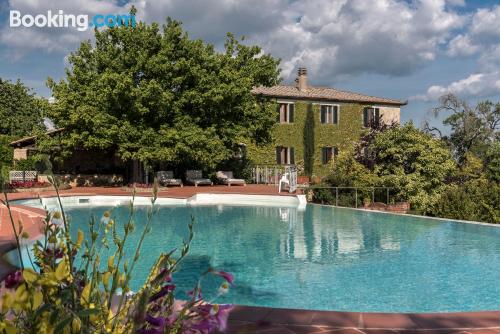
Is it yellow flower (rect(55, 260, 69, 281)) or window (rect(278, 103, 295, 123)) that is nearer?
yellow flower (rect(55, 260, 69, 281))

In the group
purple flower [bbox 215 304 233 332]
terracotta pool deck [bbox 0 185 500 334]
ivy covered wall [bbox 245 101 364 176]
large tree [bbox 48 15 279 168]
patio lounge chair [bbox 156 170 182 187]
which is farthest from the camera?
ivy covered wall [bbox 245 101 364 176]

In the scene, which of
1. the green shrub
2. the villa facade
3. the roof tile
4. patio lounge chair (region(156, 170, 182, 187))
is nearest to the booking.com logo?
patio lounge chair (region(156, 170, 182, 187))

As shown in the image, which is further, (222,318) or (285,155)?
(285,155)

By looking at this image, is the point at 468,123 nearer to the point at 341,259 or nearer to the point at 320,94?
the point at 320,94

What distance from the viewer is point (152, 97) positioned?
2245cm

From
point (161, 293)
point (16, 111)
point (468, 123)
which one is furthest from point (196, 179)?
point (16, 111)

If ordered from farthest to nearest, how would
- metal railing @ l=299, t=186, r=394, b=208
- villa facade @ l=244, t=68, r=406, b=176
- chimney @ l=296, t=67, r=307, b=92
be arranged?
chimney @ l=296, t=67, r=307, b=92
villa facade @ l=244, t=68, r=406, b=176
metal railing @ l=299, t=186, r=394, b=208

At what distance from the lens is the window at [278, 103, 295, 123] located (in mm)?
31791

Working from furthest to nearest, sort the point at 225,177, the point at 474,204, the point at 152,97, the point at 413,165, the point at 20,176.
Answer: the point at 225,177 → the point at 20,176 → the point at 152,97 → the point at 413,165 → the point at 474,204

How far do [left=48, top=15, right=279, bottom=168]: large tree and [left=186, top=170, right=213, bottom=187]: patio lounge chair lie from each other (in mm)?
1648

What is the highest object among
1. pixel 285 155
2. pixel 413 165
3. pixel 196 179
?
pixel 285 155

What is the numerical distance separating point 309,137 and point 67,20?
1723cm

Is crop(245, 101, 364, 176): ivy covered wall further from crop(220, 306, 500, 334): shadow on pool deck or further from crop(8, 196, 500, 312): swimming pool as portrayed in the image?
crop(220, 306, 500, 334): shadow on pool deck

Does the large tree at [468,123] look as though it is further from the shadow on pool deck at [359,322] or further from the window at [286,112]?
the shadow on pool deck at [359,322]
